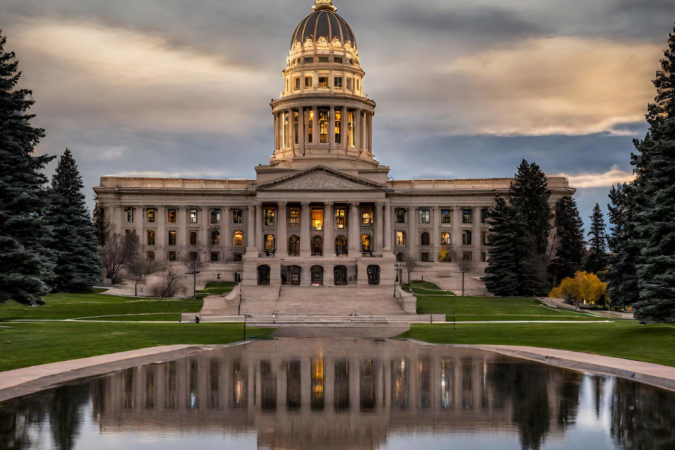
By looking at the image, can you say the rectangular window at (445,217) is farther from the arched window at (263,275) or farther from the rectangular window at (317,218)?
the arched window at (263,275)

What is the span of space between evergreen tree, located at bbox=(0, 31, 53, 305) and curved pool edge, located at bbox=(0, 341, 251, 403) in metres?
10.2

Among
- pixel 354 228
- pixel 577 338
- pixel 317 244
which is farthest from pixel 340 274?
pixel 577 338

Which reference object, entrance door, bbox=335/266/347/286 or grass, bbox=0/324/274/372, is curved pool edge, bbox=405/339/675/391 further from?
entrance door, bbox=335/266/347/286

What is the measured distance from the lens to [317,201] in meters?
97.3

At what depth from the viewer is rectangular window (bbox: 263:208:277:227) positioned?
10494cm

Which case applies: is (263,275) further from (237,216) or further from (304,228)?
(237,216)

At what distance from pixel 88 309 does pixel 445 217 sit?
61580mm

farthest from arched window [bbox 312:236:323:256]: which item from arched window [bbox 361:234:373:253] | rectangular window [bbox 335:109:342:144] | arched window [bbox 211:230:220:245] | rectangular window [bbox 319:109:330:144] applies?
rectangular window [bbox 335:109:342:144]

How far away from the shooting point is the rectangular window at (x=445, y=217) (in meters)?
111

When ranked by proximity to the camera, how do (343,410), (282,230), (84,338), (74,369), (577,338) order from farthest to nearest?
(282,230)
(577,338)
(84,338)
(74,369)
(343,410)

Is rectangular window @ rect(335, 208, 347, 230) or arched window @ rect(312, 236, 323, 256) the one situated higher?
rectangular window @ rect(335, 208, 347, 230)

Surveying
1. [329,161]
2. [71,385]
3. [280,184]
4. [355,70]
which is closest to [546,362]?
[71,385]

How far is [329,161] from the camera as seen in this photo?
111 metres

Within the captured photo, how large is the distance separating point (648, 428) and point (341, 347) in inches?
795
